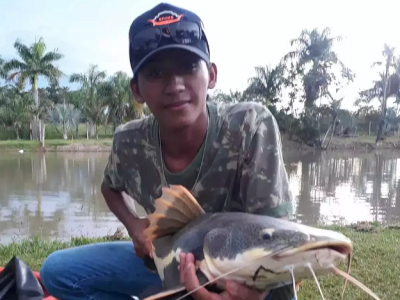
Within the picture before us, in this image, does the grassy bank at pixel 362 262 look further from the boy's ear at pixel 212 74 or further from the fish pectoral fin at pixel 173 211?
the boy's ear at pixel 212 74

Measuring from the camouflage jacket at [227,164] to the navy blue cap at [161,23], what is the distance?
331 mm

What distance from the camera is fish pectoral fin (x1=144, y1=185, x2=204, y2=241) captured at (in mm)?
1588

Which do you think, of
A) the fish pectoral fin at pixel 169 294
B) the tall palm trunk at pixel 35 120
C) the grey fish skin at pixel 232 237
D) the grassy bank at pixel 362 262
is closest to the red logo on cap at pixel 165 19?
the grey fish skin at pixel 232 237

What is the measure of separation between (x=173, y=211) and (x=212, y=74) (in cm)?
72

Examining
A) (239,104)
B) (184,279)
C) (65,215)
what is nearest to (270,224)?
(184,279)

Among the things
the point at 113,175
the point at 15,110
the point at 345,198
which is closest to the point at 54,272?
the point at 113,175

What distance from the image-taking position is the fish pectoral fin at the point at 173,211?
159 centimetres

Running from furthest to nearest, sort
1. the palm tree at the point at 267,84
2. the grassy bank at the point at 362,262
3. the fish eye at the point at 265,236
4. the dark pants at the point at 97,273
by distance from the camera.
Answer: the palm tree at the point at 267,84 < the grassy bank at the point at 362,262 < the dark pants at the point at 97,273 < the fish eye at the point at 265,236

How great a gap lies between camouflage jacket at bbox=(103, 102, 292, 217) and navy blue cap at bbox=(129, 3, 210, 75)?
0.33m

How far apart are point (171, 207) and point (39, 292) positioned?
4.92 feet

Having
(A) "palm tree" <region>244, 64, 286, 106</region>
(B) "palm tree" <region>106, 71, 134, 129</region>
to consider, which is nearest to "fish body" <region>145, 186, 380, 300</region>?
(B) "palm tree" <region>106, 71, 134, 129</region>

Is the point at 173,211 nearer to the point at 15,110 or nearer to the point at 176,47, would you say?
the point at 176,47

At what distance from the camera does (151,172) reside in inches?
82.0

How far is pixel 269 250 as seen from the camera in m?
1.22
